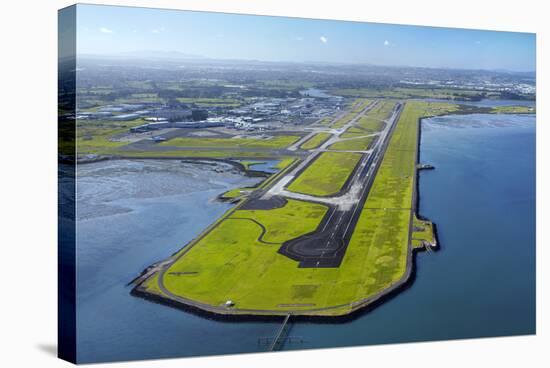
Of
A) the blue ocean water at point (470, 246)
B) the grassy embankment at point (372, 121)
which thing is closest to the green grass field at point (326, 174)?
the grassy embankment at point (372, 121)

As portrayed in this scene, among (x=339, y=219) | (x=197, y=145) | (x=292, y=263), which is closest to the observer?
(x=292, y=263)

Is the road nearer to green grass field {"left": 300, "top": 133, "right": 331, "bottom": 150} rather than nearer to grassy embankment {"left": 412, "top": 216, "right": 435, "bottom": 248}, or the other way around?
green grass field {"left": 300, "top": 133, "right": 331, "bottom": 150}

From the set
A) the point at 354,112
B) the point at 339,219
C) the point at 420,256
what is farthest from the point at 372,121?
the point at 420,256

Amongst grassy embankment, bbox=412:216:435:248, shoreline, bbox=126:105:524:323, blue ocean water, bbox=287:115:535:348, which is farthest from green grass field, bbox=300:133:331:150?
shoreline, bbox=126:105:524:323

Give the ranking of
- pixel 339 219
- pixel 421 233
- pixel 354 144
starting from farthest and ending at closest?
pixel 354 144, pixel 421 233, pixel 339 219

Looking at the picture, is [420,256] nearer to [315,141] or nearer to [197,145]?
[315,141]

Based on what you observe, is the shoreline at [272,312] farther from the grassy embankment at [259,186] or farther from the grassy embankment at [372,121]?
the grassy embankment at [372,121]

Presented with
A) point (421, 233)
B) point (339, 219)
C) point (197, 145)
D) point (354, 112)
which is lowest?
point (421, 233)
